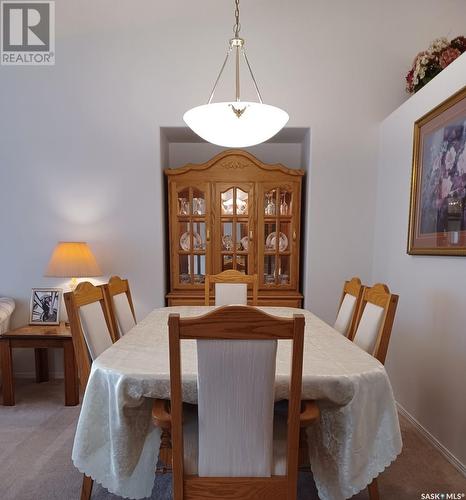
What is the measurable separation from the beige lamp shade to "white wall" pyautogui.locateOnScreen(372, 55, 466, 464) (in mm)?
2240

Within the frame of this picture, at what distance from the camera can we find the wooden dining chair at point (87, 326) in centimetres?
127

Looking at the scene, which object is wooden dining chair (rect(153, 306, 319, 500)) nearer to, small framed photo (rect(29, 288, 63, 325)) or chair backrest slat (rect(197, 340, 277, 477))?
chair backrest slat (rect(197, 340, 277, 477))

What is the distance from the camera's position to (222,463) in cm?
94

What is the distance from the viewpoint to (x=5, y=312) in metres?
2.41

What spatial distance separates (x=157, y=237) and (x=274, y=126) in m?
1.49

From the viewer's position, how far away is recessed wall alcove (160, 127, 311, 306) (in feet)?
8.77

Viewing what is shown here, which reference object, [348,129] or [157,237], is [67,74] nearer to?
[157,237]

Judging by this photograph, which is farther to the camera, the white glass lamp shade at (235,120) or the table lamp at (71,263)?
the table lamp at (71,263)

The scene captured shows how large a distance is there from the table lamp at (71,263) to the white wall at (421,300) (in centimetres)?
224

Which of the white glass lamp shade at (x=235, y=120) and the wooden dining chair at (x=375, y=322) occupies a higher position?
the white glass lamp shade at (x=235, y=120)

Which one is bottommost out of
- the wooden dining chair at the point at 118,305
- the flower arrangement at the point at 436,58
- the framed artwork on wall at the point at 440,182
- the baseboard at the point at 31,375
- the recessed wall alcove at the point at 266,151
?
the baseboard at the point at 31,375

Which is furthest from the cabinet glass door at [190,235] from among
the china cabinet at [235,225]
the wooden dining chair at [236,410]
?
the wooden dining chair at [236,410]

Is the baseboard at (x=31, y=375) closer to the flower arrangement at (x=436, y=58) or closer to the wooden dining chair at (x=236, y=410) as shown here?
the wooden dining chair at (x=236, y=410)

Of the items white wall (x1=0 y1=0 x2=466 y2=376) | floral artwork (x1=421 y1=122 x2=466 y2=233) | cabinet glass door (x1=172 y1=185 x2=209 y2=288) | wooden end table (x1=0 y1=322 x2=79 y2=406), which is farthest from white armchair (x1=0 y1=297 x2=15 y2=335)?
floral artwork (x1=421 y1=122 x2=466 y2=233)
